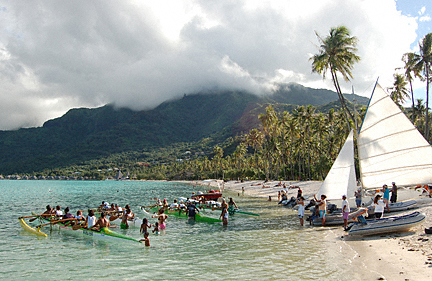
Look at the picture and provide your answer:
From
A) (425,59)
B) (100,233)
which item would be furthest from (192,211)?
(425,59)

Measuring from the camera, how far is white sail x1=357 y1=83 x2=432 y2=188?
19.0m

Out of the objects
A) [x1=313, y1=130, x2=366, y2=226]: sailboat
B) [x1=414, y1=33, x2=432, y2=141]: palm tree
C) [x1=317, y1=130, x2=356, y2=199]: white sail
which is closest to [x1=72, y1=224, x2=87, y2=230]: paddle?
[x1=313, y1=130, x2=366, y2=226]: sailboat

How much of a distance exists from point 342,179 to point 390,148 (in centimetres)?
382

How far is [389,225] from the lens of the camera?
47.3ft

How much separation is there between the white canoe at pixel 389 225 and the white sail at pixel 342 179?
5578 mm

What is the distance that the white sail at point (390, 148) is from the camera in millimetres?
19047

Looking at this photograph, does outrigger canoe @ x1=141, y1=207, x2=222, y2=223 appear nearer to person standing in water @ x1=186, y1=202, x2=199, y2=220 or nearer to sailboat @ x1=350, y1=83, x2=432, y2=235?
person standing in water @ x1=186, y1=202, x2=199, y2=220

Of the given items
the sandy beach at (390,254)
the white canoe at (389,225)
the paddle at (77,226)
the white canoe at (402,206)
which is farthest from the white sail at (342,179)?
the paddle at (77,226)

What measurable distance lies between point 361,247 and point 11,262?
1679cm


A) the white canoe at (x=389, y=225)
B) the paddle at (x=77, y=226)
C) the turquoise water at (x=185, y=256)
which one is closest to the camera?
the turquoise water at (x=185, y=256)

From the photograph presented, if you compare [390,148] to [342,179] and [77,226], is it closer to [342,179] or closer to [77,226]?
[342,179]

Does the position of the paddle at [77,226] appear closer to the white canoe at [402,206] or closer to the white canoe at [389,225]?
the white canoe at [389,225]

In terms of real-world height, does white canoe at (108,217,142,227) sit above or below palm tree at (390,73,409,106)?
below

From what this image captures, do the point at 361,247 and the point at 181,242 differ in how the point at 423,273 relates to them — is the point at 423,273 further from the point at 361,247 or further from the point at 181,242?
the point at 181,242
